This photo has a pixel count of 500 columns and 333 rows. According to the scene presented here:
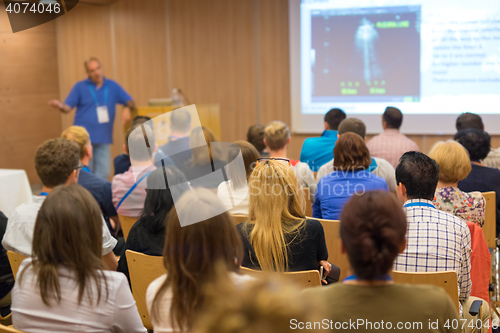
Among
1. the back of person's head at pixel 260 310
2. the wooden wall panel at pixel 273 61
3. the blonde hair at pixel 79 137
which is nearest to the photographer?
the back of person's head at pixel 260 310

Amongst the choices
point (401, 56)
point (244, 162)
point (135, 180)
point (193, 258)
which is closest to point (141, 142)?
point (135, 180)

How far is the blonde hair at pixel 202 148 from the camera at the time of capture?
3.32 metres

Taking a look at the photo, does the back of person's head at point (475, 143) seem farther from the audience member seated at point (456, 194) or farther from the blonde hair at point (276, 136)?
the blonde hair at point (276, 136)

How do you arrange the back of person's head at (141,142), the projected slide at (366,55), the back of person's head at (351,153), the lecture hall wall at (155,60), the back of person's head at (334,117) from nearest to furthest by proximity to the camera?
the back of person's head at (351,153)
the back of person's head at (141,142)
the back of person's head at (334,117)
the projected slide at (366,55)
the lecture hall wall at (155,60)

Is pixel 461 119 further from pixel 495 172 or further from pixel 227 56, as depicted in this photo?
pixel 227 56

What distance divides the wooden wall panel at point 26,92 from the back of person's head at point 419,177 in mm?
6357

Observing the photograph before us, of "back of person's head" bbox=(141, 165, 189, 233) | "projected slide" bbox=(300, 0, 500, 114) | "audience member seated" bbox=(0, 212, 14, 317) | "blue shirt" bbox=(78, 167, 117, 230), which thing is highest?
"projected slide" bbox=(300, 0, 500, 114)

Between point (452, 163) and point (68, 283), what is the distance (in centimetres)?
204

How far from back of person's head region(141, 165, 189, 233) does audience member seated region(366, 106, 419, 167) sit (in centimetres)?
255

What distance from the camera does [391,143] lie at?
4.20 metres

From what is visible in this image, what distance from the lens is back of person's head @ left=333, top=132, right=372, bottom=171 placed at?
2.74m

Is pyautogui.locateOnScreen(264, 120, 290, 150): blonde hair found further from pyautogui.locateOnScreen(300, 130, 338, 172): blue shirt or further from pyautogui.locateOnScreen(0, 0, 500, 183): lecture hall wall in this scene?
pyautogui.locateOnScreen(0, 0, 500, 183): lecture hall wall

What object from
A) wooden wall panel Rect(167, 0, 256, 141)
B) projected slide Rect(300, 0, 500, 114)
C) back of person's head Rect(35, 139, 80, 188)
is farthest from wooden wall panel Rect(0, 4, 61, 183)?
back of person's head Rect(35, 139, 80, 188)

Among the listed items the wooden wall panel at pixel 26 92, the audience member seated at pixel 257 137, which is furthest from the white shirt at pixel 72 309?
the wooden wall panel at pixel 26 92
